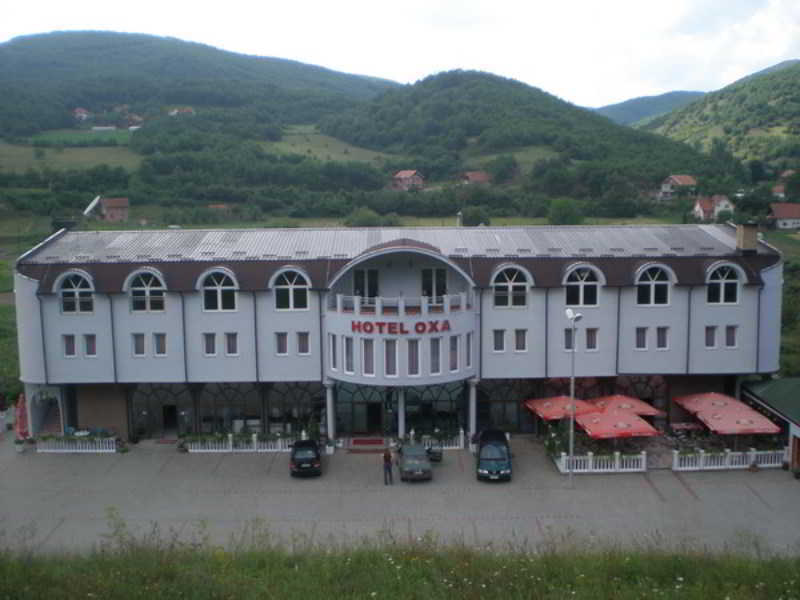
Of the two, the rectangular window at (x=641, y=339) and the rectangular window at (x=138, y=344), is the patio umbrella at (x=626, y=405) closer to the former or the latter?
the rectangular window at (x=641, y=339)

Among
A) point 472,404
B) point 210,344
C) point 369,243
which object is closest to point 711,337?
point 472,404

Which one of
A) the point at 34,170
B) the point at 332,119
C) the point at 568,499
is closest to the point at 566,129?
the point at 332,119

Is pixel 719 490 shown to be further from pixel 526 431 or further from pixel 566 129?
pixel 566 129

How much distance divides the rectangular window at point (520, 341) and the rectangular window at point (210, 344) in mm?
13265

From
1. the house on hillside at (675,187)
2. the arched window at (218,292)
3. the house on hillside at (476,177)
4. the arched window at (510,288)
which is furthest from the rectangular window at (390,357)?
the house on hillside at (675,187)

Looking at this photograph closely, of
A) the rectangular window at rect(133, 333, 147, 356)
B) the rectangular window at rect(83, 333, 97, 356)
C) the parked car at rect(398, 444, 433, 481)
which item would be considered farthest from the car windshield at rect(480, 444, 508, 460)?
the rectangular window at rect(83, 333, 97, 356)

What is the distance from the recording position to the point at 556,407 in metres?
29.8

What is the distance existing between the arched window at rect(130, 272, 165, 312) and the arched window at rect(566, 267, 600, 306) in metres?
17.9

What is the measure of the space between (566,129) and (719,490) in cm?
9628

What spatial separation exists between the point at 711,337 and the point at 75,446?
28285 mm

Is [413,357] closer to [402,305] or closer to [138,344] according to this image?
[402,305]

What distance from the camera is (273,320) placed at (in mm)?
30562

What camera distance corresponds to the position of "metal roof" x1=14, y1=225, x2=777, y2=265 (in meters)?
31.2

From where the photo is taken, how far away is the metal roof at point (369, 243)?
3122 cm
